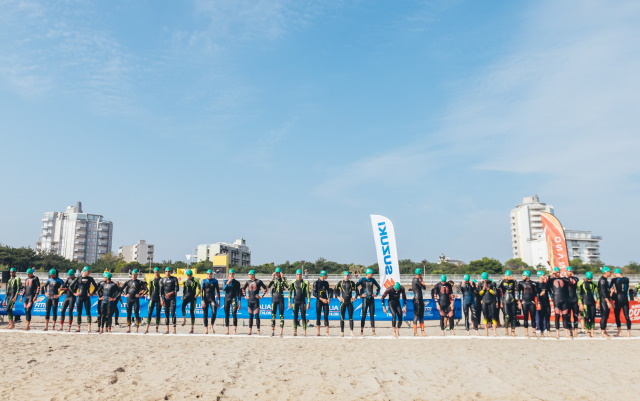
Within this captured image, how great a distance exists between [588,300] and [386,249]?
11.9 meters

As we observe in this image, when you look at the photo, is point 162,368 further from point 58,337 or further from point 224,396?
point 58,337

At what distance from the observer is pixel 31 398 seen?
6305 mm

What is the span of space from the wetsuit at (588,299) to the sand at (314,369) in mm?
1405

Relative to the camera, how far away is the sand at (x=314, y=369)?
266 inches

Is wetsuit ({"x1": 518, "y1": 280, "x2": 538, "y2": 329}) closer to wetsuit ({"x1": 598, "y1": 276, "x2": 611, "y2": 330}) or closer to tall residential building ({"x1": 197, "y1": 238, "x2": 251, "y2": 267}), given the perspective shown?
wetsuit ({"x1": 598, "y1": 276, "x2": 611, "y2": 330})

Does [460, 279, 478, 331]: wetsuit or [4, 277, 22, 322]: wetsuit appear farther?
[4, 277, 22, 322]: wetsuit

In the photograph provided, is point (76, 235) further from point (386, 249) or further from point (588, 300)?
point (588, 300)

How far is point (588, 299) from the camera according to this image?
14.0m

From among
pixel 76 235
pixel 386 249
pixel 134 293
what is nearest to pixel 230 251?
pixel 76 235

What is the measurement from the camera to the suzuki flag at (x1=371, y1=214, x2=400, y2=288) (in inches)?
974

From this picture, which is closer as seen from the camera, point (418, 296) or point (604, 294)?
point (604, 294)

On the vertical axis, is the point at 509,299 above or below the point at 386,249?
below

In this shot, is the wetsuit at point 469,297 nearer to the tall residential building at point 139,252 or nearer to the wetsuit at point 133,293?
the wetsuit at point 133,293

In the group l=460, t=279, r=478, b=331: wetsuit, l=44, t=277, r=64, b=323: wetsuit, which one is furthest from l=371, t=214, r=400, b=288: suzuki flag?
l=44, t=277, r=64, b=323: wetsuit
